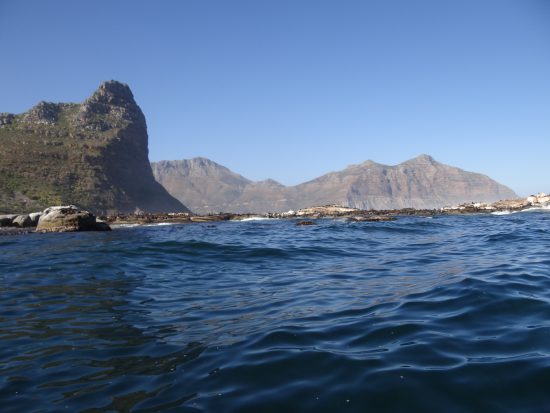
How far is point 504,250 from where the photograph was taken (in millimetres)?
15172

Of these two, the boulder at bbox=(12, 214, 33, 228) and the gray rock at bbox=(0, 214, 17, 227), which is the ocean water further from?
the gray rock at bbox=(0, 214, 17, 227)

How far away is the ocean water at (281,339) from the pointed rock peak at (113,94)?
148 m

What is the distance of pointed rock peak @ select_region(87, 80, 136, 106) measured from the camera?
14325 centimetres

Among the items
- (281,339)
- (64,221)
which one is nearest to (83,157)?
(64,221)

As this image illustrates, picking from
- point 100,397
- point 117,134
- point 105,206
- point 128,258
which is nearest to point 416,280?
point 100,397

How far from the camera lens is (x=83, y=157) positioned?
10312 centimetres

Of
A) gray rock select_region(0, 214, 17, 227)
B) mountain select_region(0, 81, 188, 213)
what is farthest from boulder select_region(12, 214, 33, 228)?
mountain select_region(0, 81, 188, 213)

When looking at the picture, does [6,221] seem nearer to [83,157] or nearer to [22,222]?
[22,222]

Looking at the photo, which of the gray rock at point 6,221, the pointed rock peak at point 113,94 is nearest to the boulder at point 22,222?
the gray rock at point 6,221

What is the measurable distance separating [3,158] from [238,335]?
9970cm

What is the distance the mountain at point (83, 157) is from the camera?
80.1 m

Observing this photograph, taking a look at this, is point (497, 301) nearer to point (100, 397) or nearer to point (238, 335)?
point (238, 335)

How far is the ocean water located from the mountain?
2399 inches

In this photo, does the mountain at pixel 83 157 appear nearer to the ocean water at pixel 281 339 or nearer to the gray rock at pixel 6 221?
the gray rock at pixel 6 221
